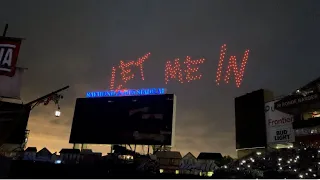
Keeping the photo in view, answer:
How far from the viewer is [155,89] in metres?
41.9

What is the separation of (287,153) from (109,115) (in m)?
29.1

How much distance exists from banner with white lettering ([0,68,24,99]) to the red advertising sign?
245cm

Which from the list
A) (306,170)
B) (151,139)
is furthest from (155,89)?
(306,170)

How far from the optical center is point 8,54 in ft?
40.1

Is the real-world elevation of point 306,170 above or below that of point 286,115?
below

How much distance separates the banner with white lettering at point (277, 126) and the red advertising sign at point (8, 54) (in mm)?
35984

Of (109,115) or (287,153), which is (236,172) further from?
(109,115)

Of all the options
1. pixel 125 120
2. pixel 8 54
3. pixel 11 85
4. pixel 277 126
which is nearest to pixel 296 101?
pixel 277 126

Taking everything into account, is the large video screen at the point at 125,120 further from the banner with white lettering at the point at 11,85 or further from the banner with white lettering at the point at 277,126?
the banner with white lettering at the point at 11,85

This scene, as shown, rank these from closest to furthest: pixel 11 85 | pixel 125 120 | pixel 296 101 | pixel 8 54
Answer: pixel 8 54
pixel 11 85
pixel 296 101
pixel 125 120

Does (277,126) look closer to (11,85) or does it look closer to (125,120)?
(125,120)

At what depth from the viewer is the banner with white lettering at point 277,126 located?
39656 mm

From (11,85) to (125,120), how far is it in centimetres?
2576

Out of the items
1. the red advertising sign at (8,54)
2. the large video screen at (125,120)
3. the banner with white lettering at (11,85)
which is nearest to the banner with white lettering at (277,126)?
the large video screen at (125,120)
